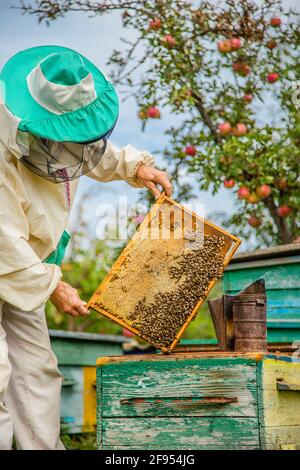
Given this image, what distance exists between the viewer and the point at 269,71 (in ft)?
15.6

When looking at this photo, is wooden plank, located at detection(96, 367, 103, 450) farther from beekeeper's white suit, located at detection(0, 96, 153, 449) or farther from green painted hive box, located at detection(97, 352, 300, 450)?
beekeeper's white suit, located at detection(0, 96, 153, 449)

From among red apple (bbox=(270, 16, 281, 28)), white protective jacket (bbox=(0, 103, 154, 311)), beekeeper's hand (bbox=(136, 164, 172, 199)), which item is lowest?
white protective jacket (bbox=(0, 103, 154, 311))

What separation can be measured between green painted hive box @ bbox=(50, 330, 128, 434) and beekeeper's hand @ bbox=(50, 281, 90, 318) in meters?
2.11

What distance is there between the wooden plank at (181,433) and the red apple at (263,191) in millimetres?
1922

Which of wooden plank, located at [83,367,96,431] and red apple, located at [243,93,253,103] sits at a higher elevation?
red apple, located at [243,93,253,103]

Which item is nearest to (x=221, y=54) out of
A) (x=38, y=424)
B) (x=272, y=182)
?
(x=272, y=182)

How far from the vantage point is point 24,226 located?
3027 millimetres

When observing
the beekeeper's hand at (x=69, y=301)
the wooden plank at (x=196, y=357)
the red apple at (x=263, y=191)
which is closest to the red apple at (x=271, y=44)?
the red apple at (x=263, y=191)

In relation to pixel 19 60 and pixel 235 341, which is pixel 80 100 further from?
pixel 235 341

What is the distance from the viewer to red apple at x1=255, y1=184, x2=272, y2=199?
4312 mm

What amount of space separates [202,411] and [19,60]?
1.69 m

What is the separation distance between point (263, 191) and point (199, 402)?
190cm

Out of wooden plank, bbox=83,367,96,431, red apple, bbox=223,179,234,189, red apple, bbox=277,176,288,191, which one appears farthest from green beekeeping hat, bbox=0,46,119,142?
wooden plank, bbox=83,367,96,431

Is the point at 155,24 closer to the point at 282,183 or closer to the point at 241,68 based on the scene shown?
the point at 241,68
